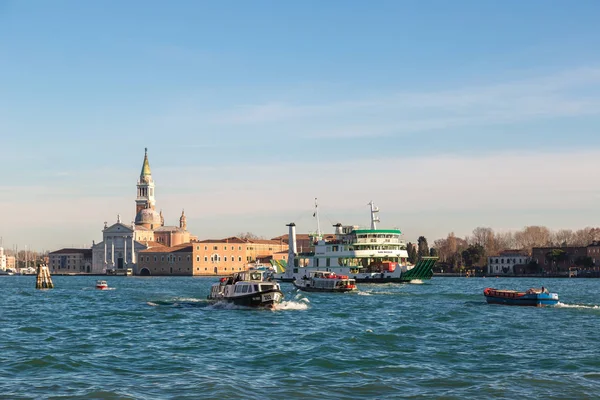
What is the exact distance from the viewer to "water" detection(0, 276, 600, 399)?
75.8ft

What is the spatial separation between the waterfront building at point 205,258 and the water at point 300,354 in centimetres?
14337

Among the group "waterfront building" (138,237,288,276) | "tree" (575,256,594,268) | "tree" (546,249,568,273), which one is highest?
"waterfront building" (138,237,288,276)

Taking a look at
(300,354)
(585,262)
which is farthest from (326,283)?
(585,262)

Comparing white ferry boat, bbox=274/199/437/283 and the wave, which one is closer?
the wave

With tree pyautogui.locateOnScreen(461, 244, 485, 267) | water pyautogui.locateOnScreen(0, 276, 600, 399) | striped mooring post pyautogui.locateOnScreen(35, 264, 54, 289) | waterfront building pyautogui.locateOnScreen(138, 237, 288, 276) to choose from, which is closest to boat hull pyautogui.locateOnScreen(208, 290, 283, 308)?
water pyautogui.locateOnScreen(0, 276, 600, 399)

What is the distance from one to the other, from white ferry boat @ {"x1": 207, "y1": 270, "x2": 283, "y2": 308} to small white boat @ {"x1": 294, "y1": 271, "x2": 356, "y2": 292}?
67.4ft

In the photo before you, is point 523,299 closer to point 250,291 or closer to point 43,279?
point 250,291

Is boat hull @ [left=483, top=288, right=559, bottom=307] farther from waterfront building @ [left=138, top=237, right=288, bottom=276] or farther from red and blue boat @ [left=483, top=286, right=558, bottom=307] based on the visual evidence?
waterfront building @ [left=138, top=237, right=288, bottom=276]

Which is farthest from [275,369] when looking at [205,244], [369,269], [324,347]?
[205,244]

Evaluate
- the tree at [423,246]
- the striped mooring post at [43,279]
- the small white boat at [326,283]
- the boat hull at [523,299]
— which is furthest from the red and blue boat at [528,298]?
the tree at [423,246]

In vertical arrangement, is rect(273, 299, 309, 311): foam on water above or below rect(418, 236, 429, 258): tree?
→ below

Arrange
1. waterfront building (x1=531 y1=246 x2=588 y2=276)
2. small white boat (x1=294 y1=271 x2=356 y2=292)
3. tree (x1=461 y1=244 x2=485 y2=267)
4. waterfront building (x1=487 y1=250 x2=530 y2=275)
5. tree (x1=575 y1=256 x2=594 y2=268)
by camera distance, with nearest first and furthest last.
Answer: small white boat (x1=294 y1=271 x2=356 y2=292)
tree (x1=575 y1=256 x2=594 y2=268)
waterfront building (x1=531 y1=246 x2=588 y2=276)
waterfront building (x1=487 y1=250 x2=530 y2=275)
tree (x1=461 y1=244 x2=485 y2=267)

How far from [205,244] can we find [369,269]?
104 m

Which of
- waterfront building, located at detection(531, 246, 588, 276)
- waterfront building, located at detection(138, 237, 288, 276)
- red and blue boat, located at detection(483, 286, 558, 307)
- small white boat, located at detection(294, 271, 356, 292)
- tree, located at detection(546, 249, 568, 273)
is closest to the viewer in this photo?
red and blue boat, located at detection(483, 286, 558, 307)
